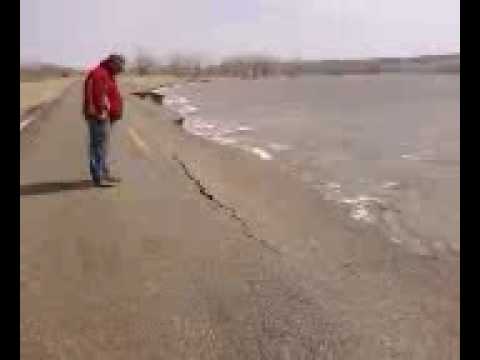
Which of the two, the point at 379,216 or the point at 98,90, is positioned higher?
the point at 98,90

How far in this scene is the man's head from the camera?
10586mm

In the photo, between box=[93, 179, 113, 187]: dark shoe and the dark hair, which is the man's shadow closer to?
box=[93, 179, 113, 187]: dark shoe

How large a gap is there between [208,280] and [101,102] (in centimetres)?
449

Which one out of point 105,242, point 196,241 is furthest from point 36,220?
point 196,241

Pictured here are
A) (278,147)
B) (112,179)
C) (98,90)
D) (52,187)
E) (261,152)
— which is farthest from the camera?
(278,147)

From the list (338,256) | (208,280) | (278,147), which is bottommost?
(338,256)

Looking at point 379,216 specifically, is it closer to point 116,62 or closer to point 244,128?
point 116,62

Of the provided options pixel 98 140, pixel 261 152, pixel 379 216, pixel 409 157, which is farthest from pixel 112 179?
pixel 409 157

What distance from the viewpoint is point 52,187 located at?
11.4m

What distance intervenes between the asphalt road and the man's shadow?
0.03 meters

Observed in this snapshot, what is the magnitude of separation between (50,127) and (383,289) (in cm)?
1766

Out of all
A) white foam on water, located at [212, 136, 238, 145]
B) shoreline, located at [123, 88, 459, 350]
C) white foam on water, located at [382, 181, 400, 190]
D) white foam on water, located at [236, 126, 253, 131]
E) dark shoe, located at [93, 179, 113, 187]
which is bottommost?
shoreline, located at [123, 88, 459, 350]

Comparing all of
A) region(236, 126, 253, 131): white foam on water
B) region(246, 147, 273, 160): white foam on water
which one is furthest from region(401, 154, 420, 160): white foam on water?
region(236, 126, 253, 131): white foam on water
